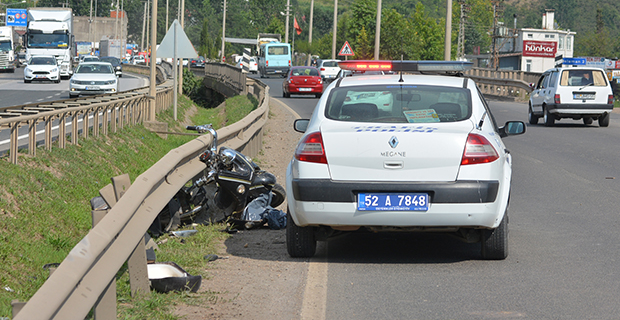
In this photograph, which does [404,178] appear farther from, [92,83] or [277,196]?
[92,83]

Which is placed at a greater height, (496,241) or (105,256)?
(105,256)

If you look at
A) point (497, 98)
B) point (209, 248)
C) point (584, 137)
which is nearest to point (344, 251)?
point (209, 248)

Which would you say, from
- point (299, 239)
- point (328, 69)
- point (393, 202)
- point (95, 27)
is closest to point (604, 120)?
point (299, 239)

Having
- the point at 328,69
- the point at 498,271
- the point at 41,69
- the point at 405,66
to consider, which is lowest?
the point at 498,271

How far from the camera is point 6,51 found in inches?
2876

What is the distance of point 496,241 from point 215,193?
318 cm

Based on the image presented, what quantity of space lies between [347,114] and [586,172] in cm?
754

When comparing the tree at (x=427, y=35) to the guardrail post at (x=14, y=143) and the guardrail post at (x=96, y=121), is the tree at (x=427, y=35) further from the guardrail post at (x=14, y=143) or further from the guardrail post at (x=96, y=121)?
the guardrail post at (x=14, y=143)

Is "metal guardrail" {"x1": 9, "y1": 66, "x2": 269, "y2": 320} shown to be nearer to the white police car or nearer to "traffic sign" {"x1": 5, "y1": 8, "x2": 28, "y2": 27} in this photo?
the white police car

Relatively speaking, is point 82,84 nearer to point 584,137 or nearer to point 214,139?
point 584,137

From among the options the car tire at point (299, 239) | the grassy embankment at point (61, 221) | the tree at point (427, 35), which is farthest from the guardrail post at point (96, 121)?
the tree at point (427, 35)

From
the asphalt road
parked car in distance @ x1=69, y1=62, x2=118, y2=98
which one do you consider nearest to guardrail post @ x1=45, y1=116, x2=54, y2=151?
the asphalt road

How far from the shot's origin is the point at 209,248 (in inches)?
289

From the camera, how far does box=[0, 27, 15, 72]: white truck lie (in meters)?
69.2
